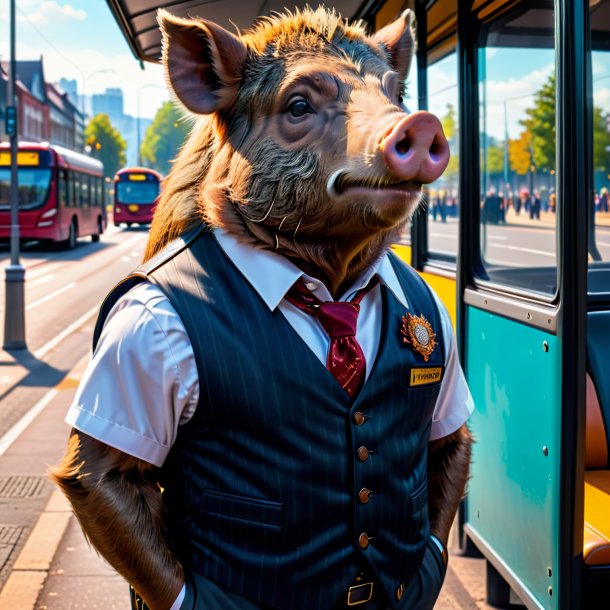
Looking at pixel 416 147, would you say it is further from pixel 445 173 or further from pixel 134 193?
pixel 134 193

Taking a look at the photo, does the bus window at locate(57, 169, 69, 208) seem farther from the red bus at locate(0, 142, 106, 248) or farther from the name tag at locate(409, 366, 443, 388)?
the name tag at locate(409, 366, 443, 388)

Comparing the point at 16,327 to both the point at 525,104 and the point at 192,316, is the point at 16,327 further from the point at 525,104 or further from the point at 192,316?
the point at 192,316

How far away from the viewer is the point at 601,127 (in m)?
3.44

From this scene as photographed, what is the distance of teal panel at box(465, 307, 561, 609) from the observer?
→ 10.0 feet

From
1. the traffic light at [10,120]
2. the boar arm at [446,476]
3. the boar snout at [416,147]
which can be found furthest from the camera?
the traffic light at [10,120]

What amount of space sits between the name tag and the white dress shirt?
20 cm

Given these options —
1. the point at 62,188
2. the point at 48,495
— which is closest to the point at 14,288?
the point at 48,495

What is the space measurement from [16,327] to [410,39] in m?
9.36

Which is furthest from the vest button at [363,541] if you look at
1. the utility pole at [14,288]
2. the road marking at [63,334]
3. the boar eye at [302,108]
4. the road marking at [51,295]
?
the road marking at [51,295]

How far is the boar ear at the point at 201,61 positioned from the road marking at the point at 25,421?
5.20 m

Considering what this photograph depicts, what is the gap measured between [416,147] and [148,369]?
1.91ft

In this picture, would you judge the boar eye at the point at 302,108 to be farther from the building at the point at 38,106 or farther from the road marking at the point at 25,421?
the building at the point at 38,106

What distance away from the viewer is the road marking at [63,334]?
10562 millimetres

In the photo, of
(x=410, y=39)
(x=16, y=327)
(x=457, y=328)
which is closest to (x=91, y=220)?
(x=16, y=327)
